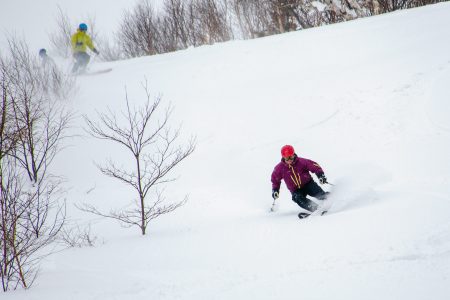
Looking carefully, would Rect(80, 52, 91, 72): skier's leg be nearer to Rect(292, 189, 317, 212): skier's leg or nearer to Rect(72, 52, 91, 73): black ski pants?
Rect(72, 52, 91, 73): black ski pants

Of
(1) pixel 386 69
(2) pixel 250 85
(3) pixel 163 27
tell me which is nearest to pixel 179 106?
(2) pixel 250 85

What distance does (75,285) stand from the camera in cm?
445

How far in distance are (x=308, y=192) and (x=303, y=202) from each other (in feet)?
0.95

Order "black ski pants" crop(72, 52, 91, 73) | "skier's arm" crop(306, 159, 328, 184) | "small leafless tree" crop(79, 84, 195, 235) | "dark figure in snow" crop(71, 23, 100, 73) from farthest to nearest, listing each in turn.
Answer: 1. "black ski pants" crop(72, 52, 91, 73)
2. "dark figure in snow" crop(71, 23, 100, 73)
3. "small leafless tree" crop(79, 84, 195, 235)
4. "skier's arm" crop(306, 159, 328, 184)

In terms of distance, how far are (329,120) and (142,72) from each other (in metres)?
9.09

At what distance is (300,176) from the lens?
19.9 ft

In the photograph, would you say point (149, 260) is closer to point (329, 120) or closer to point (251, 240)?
point (251, 240)

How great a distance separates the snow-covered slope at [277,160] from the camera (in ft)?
12.3

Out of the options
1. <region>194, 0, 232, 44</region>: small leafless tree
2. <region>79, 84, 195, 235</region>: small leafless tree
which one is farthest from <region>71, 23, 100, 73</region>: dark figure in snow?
<region>194, 0, 232, 44</region>: small leafless tree

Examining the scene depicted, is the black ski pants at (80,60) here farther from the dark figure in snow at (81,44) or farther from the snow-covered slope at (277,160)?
the snow-covered slope at (277,160)

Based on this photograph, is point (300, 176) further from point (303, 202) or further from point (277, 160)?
point (277, 160)

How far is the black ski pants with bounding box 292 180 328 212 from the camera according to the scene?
234 inches

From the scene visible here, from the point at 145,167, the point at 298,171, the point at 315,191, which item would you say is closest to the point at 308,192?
the point at 315,191

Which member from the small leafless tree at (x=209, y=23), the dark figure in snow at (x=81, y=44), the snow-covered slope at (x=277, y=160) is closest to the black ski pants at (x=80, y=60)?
the dark figure in snow at (x=81, y=44)
